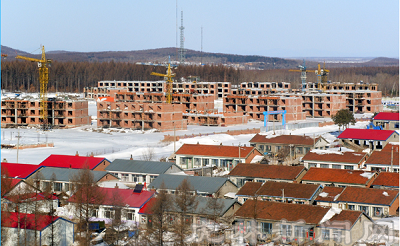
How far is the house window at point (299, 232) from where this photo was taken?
17156 millimetres

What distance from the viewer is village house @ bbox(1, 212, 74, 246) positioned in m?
16.7

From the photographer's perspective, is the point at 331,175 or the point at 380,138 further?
the point at 380,138

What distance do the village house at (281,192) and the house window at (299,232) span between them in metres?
A: 2.85

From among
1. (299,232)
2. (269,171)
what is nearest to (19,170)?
(269,171)

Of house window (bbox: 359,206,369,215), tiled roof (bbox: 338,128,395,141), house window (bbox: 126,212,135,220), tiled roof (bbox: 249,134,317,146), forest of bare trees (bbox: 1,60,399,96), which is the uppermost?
forest of bare trees (bbox: 1,60,399,96)

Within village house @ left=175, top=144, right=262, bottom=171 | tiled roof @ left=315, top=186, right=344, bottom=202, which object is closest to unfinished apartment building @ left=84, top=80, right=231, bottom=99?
village house @ left=175, top=144, right=262, bottom=171

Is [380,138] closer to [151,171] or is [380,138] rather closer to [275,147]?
[275,147]

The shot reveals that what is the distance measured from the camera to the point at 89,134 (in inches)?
1833

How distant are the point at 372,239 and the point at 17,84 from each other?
82514 millimetres

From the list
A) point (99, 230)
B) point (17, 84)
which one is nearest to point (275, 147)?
point (99, 230)

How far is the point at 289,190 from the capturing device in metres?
20.6

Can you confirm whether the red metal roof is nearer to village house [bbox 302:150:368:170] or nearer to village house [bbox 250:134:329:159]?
village house [bbox 302:150:368:170]

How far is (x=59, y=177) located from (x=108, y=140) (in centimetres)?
1854

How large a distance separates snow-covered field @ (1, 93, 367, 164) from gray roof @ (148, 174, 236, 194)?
940 cm
